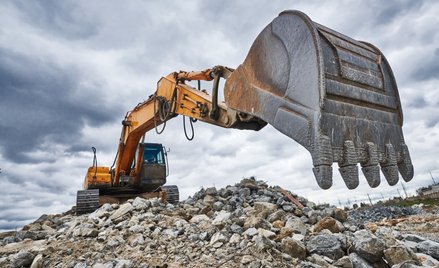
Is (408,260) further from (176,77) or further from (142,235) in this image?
(176,77)

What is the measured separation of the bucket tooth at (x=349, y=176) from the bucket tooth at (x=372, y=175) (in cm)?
24

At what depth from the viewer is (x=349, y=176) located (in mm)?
2756

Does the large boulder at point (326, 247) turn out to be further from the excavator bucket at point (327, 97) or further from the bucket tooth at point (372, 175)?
the bucket tooth at point (372, 175)

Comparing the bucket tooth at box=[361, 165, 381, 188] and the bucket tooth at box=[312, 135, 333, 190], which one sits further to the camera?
the bucket tooth at box=[361, 165, 381, 188]

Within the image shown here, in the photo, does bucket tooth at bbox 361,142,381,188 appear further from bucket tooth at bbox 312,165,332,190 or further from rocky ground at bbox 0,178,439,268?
rocky ground at bbox 0,178,439,268

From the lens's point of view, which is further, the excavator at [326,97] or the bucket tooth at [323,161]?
the excavator at [326,97]

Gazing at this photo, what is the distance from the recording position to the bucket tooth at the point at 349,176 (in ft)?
9.00

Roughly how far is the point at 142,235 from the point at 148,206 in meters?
1.89

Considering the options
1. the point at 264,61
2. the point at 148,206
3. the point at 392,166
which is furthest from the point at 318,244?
the point at 148,206

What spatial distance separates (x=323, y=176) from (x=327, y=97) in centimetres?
72

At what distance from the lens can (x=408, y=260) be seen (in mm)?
3668

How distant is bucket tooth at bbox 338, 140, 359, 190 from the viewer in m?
2.75

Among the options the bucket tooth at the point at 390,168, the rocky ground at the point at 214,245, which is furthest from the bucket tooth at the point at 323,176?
the rocky ground at the point at 214,245

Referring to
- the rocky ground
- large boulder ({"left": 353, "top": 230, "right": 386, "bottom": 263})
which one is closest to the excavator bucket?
large boulder ({"left": 353, "top": 230, "right": 386, "bottom": 263})
